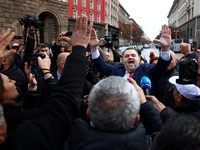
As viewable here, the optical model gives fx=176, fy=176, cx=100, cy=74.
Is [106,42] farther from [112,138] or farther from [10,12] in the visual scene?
[10,12]

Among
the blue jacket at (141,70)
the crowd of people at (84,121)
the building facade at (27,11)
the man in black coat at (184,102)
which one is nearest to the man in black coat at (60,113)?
the crowd of people at (84,121)

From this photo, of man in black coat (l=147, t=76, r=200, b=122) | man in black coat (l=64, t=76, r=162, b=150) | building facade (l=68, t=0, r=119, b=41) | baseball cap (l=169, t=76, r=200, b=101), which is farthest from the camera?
building facade (l=68, t=0, r=119, b=41)

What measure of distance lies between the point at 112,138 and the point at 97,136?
93 millimetres

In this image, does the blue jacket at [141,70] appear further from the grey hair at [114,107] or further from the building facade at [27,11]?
the building facade at [27,11]

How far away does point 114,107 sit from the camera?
1.09 m

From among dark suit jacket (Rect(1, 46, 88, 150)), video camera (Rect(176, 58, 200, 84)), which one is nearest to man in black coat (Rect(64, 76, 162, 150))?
dark suit jacket (Rect(1, 46, 88, 150))

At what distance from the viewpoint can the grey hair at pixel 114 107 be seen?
1.09 metres

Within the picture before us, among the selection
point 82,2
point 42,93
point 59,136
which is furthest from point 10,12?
point 82,2

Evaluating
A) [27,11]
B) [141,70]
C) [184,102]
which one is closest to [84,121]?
[184,102]

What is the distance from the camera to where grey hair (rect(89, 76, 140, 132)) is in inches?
42.8

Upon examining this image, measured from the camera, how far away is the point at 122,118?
1.09 meters

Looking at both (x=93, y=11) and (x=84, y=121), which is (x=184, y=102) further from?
(x=93, y=11)

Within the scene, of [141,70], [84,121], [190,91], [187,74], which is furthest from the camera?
[141,70]

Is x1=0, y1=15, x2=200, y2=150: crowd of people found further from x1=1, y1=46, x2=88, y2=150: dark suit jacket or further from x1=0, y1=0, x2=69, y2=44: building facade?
x1=0, y1=0, x2=69, y2=44: building facade
